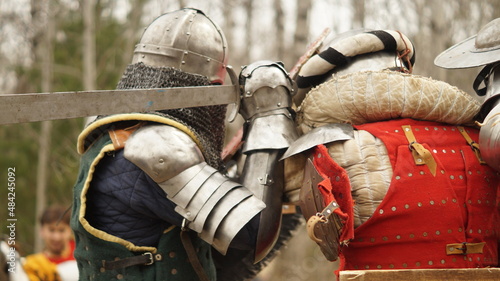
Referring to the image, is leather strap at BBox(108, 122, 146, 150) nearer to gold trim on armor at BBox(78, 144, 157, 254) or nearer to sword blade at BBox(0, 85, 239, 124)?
gold trim on armor at BBox(78, 144, 157, 254)

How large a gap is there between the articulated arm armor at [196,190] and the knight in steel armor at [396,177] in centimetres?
32

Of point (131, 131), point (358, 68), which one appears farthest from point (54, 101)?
point (358, 68)

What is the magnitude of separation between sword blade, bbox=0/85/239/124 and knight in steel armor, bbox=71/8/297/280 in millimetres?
150

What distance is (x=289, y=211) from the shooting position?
3883 millimetres

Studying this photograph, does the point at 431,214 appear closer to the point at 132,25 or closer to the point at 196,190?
the point at 196,190

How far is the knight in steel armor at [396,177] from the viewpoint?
2.78m

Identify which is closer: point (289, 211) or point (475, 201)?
point (475, 201)

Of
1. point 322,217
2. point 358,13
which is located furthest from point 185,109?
point 358,13

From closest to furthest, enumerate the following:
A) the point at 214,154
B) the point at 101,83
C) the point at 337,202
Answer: the point at 337,202
the point at 214,154
the point at 101,83

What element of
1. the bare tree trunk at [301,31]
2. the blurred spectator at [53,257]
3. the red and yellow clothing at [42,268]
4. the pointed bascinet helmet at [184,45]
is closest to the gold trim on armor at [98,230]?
the pointed bascinet helmet at [184,45]

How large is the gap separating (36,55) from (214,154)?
36.0 ft

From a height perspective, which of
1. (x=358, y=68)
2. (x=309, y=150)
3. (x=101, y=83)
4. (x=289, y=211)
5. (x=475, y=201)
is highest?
(x=358, y=68)

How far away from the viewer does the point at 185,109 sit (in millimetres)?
3244

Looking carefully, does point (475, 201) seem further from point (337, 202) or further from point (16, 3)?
point (16, 3)
